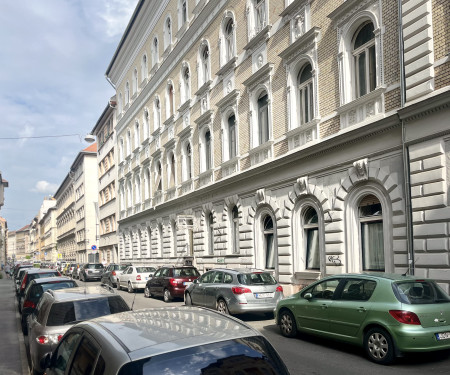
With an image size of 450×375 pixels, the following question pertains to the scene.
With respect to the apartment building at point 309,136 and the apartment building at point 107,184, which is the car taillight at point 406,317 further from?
the apartment building at point 107,184

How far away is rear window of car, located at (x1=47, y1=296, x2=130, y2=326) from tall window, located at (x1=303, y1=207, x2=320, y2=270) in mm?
10312

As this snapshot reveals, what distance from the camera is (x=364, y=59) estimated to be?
14695 mm

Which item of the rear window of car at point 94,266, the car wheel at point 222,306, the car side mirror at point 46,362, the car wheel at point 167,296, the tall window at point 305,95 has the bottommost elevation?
the rear window of car at point 94,266

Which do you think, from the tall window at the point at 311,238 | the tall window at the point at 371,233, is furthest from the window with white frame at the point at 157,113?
the tall window at the point at 371,233

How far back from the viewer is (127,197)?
4250cm

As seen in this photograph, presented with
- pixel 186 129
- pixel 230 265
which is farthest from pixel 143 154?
pixel 230 265

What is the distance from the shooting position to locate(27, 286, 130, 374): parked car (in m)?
7.15

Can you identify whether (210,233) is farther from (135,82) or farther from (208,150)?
(135,82)

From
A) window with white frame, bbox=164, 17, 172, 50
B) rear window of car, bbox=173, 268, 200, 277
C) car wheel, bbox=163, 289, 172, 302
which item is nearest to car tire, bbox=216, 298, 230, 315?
car wheel, bbox=163, 289, 172, 302

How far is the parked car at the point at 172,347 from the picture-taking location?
117 inches

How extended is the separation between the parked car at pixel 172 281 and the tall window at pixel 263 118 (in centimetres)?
632

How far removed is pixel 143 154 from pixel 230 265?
17671 mm

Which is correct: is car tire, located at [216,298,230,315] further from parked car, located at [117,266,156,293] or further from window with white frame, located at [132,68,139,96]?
window with white frame, located at [132,68,139,96]

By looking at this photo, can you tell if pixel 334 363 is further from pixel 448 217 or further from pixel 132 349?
pixel 132 349
